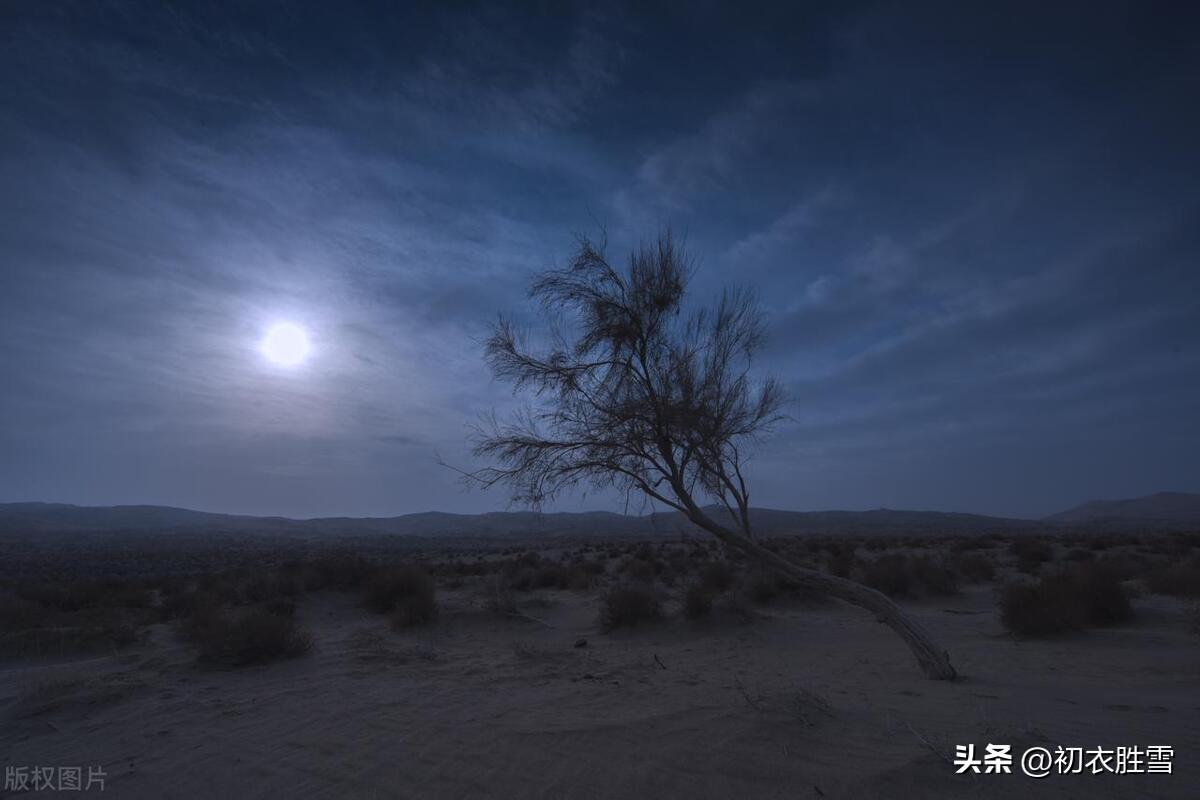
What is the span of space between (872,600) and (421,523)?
16020 centimetres

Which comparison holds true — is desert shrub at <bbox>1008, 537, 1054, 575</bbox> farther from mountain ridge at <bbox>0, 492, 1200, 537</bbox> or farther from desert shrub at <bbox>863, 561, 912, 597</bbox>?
mountain ridge at <bbox>0, 492, 1200, 537</bbox>

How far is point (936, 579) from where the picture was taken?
17.0 meters

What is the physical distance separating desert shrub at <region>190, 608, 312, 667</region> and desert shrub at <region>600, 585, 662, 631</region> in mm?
6383

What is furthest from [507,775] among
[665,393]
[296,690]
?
[665,393]

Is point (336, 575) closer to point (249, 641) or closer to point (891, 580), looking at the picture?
point (249, 641)

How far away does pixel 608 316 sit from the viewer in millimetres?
10133

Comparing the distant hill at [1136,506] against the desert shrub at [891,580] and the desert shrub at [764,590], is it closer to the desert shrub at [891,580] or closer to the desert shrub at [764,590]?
the desert shrub at [891,580]

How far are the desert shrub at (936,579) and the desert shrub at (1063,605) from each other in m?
4.91

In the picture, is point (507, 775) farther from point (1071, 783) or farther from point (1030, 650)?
point (1030, 650)

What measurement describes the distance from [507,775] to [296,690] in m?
5.07

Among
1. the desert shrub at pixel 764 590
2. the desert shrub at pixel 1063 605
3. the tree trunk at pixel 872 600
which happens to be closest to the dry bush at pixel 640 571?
the desert shrub at pixel 764 590

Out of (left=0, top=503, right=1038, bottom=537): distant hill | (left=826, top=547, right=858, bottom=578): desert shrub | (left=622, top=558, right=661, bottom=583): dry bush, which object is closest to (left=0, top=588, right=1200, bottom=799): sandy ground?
(left=826, top=547, right=858, bottom=578): desert shrub

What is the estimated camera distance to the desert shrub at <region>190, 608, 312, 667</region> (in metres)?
10.6

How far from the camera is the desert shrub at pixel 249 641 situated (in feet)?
34.8
